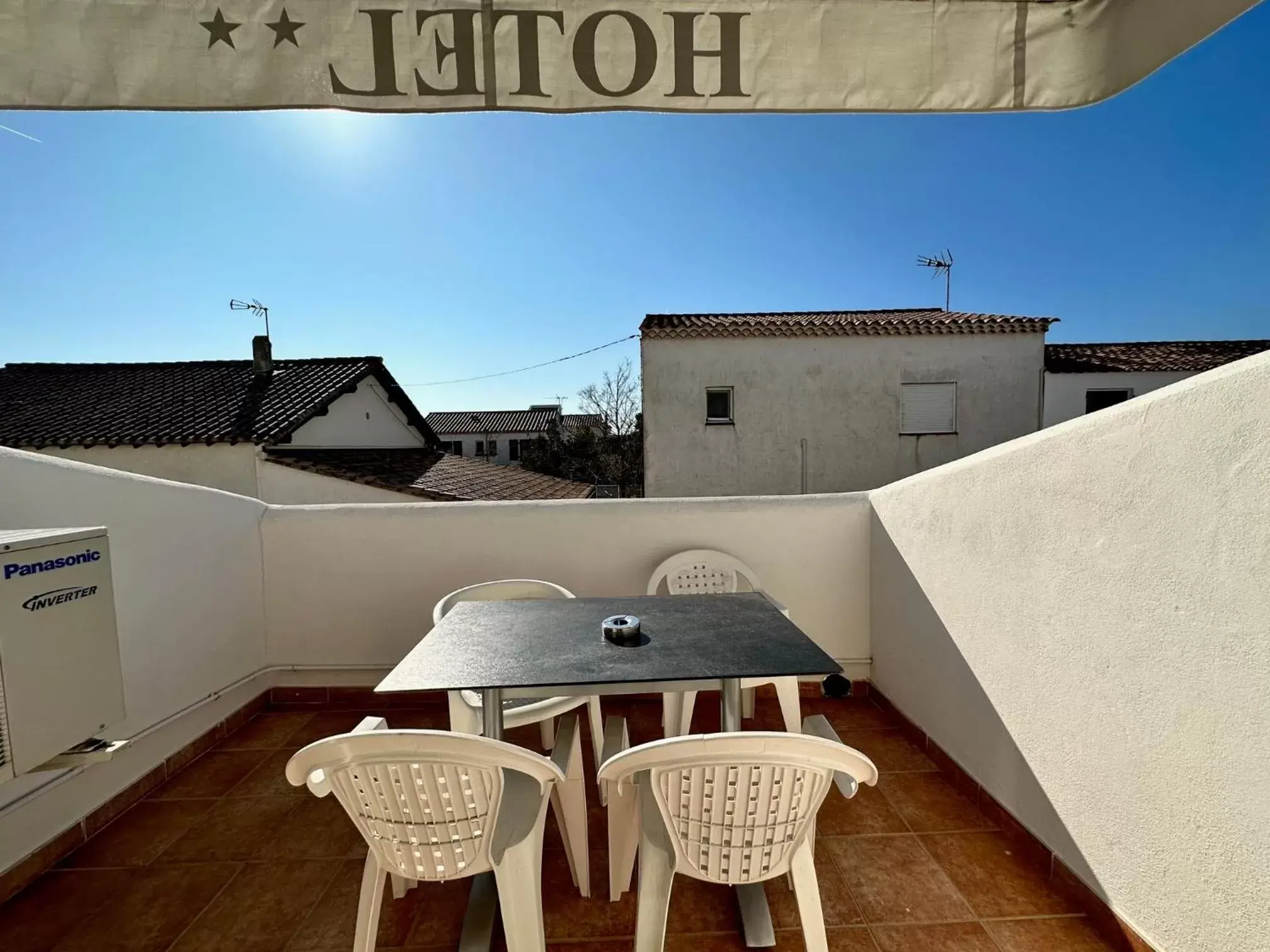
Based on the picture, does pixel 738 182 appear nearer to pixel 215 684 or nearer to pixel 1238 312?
pixel 1238 312

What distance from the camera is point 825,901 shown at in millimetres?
1836

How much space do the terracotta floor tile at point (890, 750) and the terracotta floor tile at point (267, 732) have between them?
303 centimetres

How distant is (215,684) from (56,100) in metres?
2.80

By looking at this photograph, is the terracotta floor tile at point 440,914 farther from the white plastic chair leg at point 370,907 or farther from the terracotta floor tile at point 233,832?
the terracotta floor tile at point 233,832

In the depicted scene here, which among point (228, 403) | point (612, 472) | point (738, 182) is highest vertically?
point (738, 182)

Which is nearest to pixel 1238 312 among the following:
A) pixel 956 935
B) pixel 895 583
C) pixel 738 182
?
pixel 738 182

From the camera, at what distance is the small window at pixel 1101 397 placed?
12.5 metres

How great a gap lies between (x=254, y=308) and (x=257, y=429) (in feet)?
18.6

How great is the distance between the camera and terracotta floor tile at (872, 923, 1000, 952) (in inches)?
64.6

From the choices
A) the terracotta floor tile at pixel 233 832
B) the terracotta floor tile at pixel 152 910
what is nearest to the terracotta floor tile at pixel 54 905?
the terracotta floor tile at pixel 152 910

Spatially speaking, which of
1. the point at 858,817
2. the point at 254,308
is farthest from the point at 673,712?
the point at 254,308

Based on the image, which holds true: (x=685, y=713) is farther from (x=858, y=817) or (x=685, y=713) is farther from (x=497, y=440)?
(x=497, y=440)

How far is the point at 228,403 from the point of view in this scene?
39.1ft

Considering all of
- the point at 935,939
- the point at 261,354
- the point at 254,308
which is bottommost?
the point at 935,939
